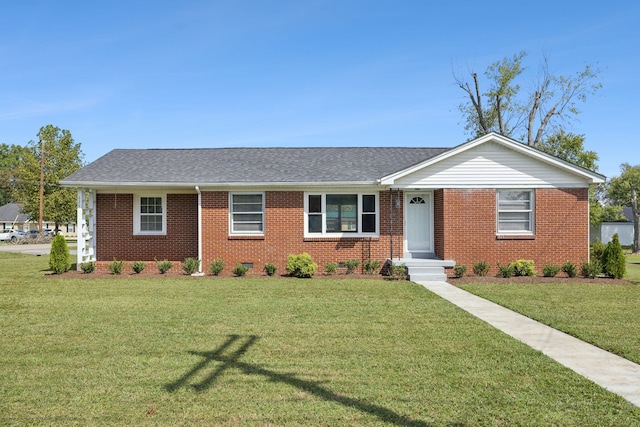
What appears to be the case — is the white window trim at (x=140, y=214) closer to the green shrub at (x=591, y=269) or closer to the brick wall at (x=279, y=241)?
the brick wall at (x=279, y=241)

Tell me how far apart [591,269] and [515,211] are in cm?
281

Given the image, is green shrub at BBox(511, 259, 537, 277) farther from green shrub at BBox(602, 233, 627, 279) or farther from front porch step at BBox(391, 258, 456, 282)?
green shrub at BBox(602, 233, 627, 279)

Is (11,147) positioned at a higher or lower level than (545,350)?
higher

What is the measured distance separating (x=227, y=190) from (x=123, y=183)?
340cm

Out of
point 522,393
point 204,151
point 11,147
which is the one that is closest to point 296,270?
point 204,151

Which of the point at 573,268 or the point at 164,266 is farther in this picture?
the point at 164,266

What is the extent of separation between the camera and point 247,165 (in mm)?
18078

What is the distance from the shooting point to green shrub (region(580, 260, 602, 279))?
14875 millimetres

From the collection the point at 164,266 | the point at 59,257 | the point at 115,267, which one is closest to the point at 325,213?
the point at 164,266

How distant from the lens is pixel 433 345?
6.86 m

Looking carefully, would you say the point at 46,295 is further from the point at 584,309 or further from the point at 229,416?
the point at 584,309

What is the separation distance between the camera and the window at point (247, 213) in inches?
660

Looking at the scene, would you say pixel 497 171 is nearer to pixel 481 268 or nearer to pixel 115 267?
pixel 481 268

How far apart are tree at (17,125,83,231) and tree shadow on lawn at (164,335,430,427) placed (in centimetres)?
4220
